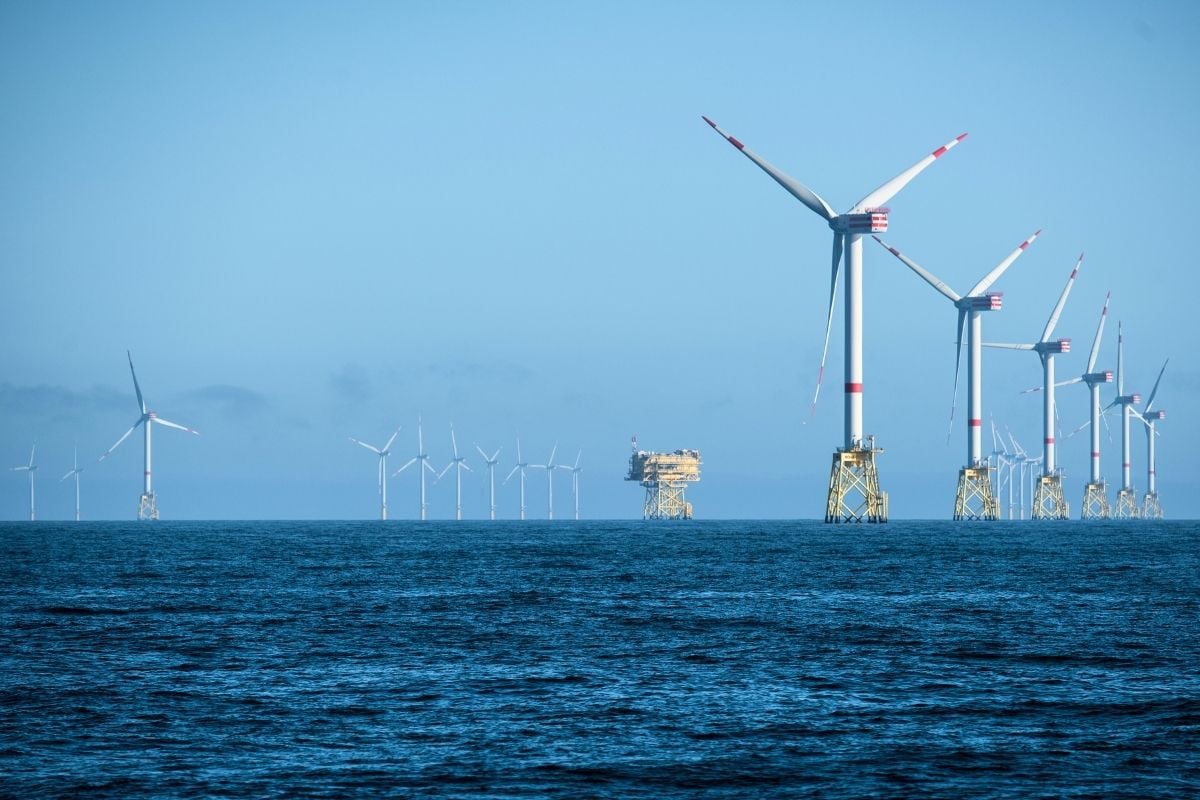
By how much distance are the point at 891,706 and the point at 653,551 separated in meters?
103

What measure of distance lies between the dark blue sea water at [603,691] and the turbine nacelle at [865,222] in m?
94.4

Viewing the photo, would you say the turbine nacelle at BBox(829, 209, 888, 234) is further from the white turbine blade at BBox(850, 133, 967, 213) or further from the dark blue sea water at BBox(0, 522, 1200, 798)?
the dark blue sea water at BBox(0, 522, 1200, 798)

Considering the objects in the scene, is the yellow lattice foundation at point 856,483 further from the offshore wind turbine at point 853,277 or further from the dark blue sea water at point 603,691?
the dark blue sea water at point 603,691

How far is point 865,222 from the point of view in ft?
567

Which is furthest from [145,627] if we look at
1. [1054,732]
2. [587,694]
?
[1054,732]

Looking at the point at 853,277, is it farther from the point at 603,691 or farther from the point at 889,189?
the point at 603,691

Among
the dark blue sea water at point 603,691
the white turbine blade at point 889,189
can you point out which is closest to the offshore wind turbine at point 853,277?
the white turbine blade at point 889,189

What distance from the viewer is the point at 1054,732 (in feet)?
113

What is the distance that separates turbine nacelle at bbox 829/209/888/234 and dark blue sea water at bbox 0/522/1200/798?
94.4 m

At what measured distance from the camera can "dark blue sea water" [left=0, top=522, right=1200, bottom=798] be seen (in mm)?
30078

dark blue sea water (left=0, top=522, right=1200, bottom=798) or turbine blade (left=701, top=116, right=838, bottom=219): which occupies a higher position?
turbine blade (left=701, top=116, right=838, bottom=219)

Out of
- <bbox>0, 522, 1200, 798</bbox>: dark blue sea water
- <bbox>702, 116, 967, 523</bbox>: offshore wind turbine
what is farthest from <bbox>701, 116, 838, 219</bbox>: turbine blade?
<bbox>0, 522, 1200, 798</bbox>: dark blue sea water

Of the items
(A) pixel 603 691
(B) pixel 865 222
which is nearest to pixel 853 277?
(B) pixel 865 222

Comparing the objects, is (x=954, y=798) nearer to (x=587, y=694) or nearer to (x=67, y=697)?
(x=587, y=694)
